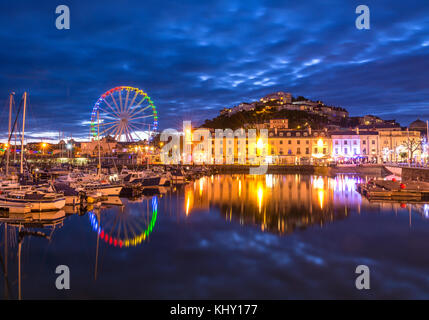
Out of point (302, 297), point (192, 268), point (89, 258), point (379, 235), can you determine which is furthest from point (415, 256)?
point (89, 258)

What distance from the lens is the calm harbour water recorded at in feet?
30.8

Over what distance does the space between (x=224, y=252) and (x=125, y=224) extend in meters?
7.50

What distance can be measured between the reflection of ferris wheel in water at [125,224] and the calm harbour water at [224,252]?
0.05 metres

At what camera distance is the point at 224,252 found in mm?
12883

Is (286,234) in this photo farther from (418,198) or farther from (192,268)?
(418,198)

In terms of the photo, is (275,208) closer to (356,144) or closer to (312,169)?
(312,169)

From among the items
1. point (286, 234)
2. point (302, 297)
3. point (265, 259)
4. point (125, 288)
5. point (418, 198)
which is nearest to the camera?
point (302, 297)

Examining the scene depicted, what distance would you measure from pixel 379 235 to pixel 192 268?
9.81 meters

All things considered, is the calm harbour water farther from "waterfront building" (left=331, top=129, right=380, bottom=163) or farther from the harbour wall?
"waterfront building" (left=331, top=129, right=380, bottom=163)

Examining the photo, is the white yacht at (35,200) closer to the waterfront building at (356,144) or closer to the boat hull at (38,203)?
the boat hull at (38,203)

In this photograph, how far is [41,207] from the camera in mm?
20344

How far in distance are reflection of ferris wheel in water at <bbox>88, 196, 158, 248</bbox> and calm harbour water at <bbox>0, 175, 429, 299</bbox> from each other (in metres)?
0.05

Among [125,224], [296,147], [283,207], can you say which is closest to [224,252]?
[125,224]
